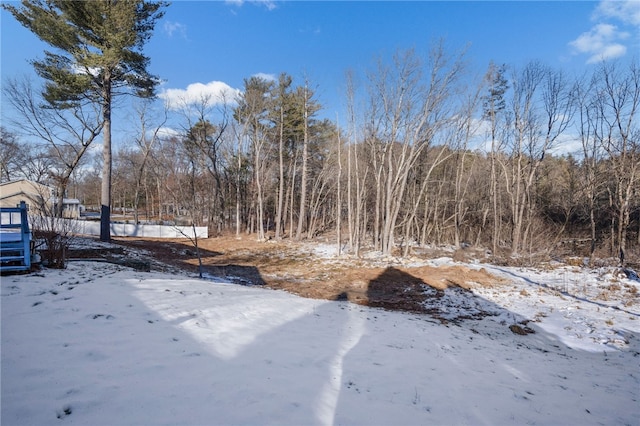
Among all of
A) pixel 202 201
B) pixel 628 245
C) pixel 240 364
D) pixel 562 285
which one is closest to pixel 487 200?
pixel 628 245

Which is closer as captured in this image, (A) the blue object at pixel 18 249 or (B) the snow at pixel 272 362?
(B) the snow at pixel 272 362

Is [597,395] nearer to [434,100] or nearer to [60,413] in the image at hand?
[60,413]

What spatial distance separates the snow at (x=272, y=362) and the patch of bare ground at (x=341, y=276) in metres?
2.43

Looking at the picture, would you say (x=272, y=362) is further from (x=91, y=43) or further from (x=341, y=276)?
(x=91, y=43)

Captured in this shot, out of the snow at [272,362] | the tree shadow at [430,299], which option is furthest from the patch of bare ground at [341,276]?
the snow at [272,362]

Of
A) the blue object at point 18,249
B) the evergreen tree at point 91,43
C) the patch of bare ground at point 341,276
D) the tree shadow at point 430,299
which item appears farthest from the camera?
the evergreen tree at point 91,43

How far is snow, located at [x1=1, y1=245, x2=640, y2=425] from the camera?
2.35 metres

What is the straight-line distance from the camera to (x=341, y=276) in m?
11.5

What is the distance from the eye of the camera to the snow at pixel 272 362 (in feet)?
7.70

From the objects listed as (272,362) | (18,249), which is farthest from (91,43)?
(272,362)

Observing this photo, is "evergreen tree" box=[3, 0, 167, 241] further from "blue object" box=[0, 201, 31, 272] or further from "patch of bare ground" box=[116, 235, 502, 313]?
"blue object" box=[0, 201, 31, 272]

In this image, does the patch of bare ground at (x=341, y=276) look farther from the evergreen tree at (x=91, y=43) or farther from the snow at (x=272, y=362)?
the evergreen tree at (x=91, y=43)

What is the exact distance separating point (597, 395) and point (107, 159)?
56.6 ft

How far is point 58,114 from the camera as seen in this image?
15.9 m
